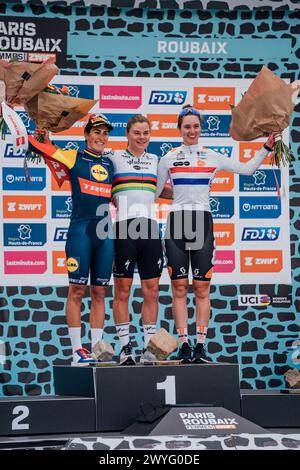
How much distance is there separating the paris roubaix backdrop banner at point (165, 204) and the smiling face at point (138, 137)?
5.70ft

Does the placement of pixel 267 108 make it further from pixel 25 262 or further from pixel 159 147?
pixel 25 262

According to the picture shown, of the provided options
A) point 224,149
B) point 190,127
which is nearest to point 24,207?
point 224,149

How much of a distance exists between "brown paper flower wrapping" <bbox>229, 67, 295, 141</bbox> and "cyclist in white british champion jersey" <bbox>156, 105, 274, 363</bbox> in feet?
0.37

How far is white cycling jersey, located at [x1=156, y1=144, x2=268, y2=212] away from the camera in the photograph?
5129 mm

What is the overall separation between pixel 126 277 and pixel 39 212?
206 centimetres

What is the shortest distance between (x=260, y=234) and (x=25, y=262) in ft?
6.65

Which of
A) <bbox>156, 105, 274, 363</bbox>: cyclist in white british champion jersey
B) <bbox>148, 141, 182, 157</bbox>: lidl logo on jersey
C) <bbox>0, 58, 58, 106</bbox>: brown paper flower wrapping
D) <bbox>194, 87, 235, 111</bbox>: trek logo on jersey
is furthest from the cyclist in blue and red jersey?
<bbox>194, 87, 235, 111</bbox>: trek logo on jersey

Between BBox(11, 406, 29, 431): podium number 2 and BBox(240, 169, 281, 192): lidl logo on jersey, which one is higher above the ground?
BBox(240, 169, 281, 192): lidl logo on jersey

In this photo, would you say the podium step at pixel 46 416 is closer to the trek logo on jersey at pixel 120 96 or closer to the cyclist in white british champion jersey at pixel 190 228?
the cyclist in white british champion jersey at pixel 190 228

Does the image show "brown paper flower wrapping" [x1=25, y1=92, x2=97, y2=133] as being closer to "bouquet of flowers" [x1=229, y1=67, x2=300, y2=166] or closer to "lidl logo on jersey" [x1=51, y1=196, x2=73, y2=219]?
"bouquet of flowers" [x1=229, y1=67, x2=300, y2=166]

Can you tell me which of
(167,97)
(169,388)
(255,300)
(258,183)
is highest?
(167,97)

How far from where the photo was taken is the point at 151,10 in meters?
7.07

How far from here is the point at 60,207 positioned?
6926 mm
